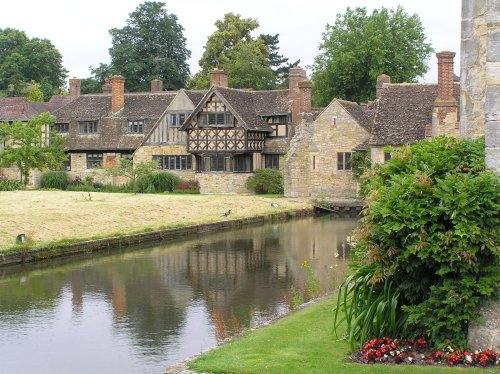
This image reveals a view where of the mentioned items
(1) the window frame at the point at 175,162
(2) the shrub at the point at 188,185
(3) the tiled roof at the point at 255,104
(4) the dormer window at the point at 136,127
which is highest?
(3) the tiled roof at the point at 255,104

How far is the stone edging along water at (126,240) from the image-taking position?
23906 mm

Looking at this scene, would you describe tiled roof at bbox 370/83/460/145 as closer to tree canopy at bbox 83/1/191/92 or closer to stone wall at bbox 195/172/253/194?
stone wall at bbox 195/172/253/194

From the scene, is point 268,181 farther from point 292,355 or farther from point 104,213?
point 292,355

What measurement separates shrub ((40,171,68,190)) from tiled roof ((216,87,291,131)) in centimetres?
1282

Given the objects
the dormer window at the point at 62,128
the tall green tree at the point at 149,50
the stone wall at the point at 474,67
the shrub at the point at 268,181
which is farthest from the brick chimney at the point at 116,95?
the stone wall at the point at 474,67

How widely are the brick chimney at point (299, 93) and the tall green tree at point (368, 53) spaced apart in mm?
9798

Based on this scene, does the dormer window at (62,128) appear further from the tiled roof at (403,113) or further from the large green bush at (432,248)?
the large green bush at (432,248)

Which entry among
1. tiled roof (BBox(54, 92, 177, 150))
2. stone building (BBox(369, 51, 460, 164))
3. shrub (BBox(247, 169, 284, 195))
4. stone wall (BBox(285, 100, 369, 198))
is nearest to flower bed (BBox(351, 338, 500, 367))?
stone building (BBox(369, 51, 460, 164))

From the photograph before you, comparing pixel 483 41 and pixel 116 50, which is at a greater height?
pixel 116 50

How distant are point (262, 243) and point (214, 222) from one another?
17.0 ft

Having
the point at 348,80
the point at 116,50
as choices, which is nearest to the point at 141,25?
the point at 116,50

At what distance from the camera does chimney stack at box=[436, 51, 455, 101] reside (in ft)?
127

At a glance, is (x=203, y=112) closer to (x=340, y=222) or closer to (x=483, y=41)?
(x=340, y=222)

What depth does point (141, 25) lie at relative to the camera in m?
77.9
